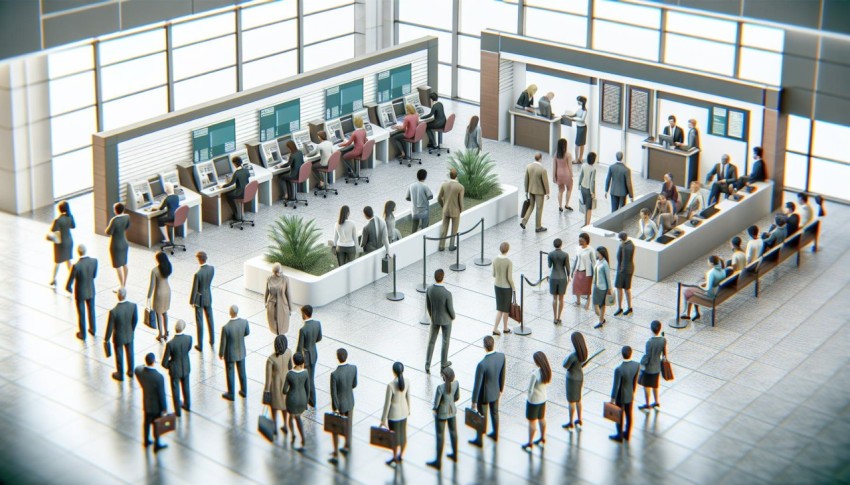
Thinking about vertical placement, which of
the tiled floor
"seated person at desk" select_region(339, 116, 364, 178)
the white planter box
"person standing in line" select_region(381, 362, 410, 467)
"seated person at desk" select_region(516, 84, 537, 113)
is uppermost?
"seated person at desk" select_region(516, 84, 537, 113)

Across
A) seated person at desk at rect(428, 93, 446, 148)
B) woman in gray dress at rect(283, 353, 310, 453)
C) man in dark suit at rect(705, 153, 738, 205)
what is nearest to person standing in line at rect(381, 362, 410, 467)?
→ woman in gray dress at rect(283, 353, 310, 453)

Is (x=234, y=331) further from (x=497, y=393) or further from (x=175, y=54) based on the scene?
(x=175, y=54)

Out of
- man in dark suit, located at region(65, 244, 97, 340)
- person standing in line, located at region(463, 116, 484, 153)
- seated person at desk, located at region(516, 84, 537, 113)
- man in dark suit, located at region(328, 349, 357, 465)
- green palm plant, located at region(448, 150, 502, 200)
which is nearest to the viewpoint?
man in dark suit, located at region(328, 349, 357, 465)

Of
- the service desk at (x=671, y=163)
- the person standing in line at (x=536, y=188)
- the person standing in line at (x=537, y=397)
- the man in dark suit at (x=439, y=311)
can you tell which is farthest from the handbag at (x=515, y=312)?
the service desk at (x=671, y=163)

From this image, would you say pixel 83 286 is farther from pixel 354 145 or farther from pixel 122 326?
pixel 354 145

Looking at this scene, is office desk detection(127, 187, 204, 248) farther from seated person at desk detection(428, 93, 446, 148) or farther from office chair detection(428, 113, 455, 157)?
office chair detection(428, 113, 455, 157)

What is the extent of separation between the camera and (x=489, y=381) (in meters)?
15.4

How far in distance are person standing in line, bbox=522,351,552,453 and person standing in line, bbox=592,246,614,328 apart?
3735 mm

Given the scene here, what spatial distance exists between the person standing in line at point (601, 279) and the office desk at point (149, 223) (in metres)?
7.64

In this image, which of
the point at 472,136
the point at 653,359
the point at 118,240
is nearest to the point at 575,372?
the point at 653,359

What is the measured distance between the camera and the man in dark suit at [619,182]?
2305 centimetres

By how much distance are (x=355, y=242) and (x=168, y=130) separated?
4.94 m

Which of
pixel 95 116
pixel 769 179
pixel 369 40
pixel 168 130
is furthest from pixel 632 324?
pixel 369 40

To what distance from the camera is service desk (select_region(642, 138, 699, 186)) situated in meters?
25.8
